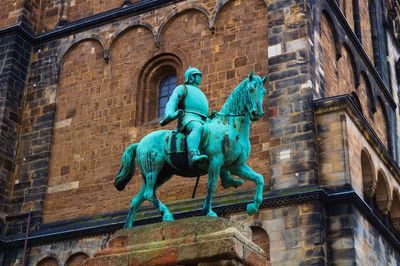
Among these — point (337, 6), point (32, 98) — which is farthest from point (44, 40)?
point (337, 6)

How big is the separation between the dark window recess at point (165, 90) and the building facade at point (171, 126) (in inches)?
1.7

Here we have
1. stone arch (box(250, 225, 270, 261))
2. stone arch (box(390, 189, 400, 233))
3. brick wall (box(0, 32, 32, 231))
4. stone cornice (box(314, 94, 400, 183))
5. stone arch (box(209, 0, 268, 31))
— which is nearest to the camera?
stone arch (box(250, 225, 270, 261))

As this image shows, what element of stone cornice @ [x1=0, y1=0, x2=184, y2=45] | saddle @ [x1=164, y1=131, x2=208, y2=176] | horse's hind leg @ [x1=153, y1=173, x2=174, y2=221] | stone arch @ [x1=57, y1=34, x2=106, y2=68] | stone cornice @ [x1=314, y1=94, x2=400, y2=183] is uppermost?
stone cornice @ [x1=0, y1=0, x2=184, y2=45]

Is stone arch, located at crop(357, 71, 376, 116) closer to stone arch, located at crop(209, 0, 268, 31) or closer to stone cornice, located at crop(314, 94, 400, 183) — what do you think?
stone cornice, located at crop(314, 94, 400, 183)

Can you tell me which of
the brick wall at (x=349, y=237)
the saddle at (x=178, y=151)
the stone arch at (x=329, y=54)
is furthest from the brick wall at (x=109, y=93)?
the saddle at (x=178, y=151)

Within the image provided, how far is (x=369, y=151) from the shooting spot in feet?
59.3

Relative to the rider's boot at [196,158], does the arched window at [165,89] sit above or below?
above

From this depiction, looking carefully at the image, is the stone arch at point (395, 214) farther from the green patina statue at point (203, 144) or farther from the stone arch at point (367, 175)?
the green patina statue at point (203, 144)

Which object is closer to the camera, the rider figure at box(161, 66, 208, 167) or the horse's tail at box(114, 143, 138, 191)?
the rider figure at box(161, 66, 208, 167)

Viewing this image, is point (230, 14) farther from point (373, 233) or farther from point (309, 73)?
point (373, 233)

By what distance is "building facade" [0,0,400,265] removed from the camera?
54.1 feet

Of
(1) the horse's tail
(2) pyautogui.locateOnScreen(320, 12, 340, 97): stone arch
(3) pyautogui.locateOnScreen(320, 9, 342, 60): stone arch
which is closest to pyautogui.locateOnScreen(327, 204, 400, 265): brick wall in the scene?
(2) pyautogui.locateOnScreen(320, 12, 340, 97): stone arch

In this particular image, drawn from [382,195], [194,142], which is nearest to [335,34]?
[382,195]

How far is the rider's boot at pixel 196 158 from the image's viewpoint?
34.9 feet
